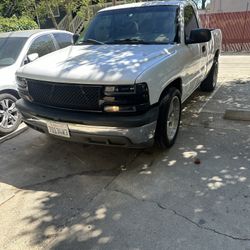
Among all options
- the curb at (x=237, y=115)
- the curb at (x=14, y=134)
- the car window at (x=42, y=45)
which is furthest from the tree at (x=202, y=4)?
the curb at (x=14, y=134)

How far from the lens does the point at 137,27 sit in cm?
469

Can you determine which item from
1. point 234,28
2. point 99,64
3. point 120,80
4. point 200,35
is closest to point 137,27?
point 200,35

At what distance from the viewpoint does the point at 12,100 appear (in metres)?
5.39

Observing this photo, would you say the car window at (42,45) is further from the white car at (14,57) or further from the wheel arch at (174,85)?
the wheel arch at (174,85)

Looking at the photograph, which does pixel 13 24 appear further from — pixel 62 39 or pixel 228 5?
pixel 228 5

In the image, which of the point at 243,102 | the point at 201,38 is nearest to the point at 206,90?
the point at 243,102

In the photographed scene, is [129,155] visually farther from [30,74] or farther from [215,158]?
[30,74]

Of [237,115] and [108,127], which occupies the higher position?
[108,127]

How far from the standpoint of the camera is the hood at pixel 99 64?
3.39 metres

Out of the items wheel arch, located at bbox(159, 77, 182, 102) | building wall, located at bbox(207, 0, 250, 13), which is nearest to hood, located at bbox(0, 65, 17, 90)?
wheel arch, located at bbox(159, 77, 182, 102)

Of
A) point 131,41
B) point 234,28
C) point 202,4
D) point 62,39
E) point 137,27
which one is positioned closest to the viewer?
point 131,41

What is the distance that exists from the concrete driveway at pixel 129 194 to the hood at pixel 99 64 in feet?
3.96

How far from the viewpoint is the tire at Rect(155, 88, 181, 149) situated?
3883 millimetres

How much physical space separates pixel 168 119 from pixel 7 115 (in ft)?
9.40
